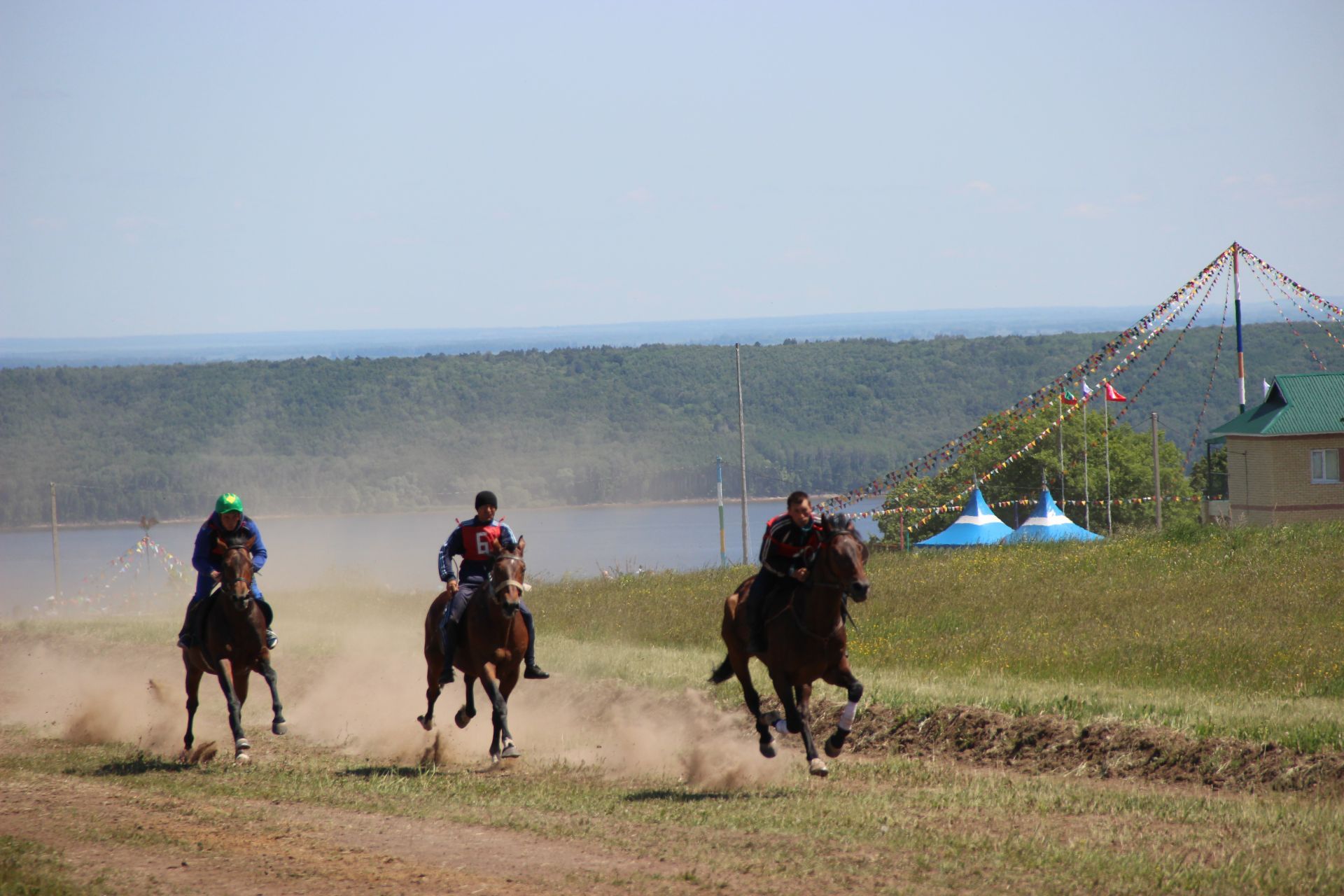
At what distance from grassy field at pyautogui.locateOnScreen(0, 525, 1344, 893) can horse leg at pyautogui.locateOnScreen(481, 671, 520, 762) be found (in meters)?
0.29

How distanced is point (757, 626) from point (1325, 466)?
44.2 metres

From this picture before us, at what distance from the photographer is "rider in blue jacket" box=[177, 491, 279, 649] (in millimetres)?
14766

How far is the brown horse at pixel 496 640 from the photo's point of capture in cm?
1417

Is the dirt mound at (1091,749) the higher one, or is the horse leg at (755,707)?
the horse leg at (755,707)

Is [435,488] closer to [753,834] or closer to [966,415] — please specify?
[966,415]

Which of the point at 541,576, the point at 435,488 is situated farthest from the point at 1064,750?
the point at 435,488

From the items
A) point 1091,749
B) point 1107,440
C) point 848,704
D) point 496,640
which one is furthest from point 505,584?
point 1107,440

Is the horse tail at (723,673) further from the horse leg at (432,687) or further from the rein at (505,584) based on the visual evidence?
the horse leg at (432,687)

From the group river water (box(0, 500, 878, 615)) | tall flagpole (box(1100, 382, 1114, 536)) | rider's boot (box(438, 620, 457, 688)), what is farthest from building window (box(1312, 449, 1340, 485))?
rider's boot (box(438, 620, 457, 688))

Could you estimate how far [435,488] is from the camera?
13375 centimetres

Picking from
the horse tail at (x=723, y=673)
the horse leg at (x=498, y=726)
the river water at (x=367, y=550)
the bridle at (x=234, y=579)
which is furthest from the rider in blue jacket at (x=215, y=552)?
the river water at (x=367, y=550)

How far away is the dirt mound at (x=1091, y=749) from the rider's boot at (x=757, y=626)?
2.65 metres

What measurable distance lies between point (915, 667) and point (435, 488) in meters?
116

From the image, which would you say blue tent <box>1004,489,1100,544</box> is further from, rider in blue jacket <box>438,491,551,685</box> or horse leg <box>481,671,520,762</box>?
horse leg <box>481,671,520,762</box>
